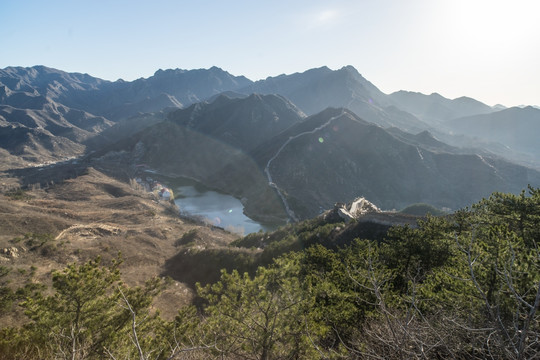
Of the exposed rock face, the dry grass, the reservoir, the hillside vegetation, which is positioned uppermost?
the hillside vegetation

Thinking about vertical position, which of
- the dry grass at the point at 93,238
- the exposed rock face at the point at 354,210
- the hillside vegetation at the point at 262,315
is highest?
the hillside vegetation at the point at 262,315

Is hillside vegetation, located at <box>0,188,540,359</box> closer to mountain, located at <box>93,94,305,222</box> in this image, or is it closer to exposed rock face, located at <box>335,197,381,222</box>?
exposed rock face, located at <box>335,197,381,222</box>

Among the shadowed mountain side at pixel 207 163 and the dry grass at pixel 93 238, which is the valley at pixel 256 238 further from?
the shadowed mountain side at pixel 207 163

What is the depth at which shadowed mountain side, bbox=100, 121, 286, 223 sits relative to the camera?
106 meters

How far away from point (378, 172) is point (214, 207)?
77.1 meters

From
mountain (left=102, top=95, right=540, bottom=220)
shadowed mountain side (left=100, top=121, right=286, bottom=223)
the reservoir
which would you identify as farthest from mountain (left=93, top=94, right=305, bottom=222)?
the reservoir

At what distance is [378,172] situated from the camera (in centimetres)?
12800

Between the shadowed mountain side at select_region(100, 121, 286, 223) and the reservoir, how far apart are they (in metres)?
3.61

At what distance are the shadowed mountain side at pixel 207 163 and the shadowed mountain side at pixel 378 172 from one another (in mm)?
9551

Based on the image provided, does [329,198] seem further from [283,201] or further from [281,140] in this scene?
[281,140]

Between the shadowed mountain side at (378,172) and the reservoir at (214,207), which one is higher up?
the shadowed mountain side at (378,172)

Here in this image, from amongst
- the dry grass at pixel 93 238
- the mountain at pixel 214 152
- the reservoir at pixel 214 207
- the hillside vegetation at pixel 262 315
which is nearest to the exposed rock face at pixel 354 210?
the dry grass at pixel 93 238

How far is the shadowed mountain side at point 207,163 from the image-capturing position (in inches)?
4179

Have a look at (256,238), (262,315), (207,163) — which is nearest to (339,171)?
(207,163)
